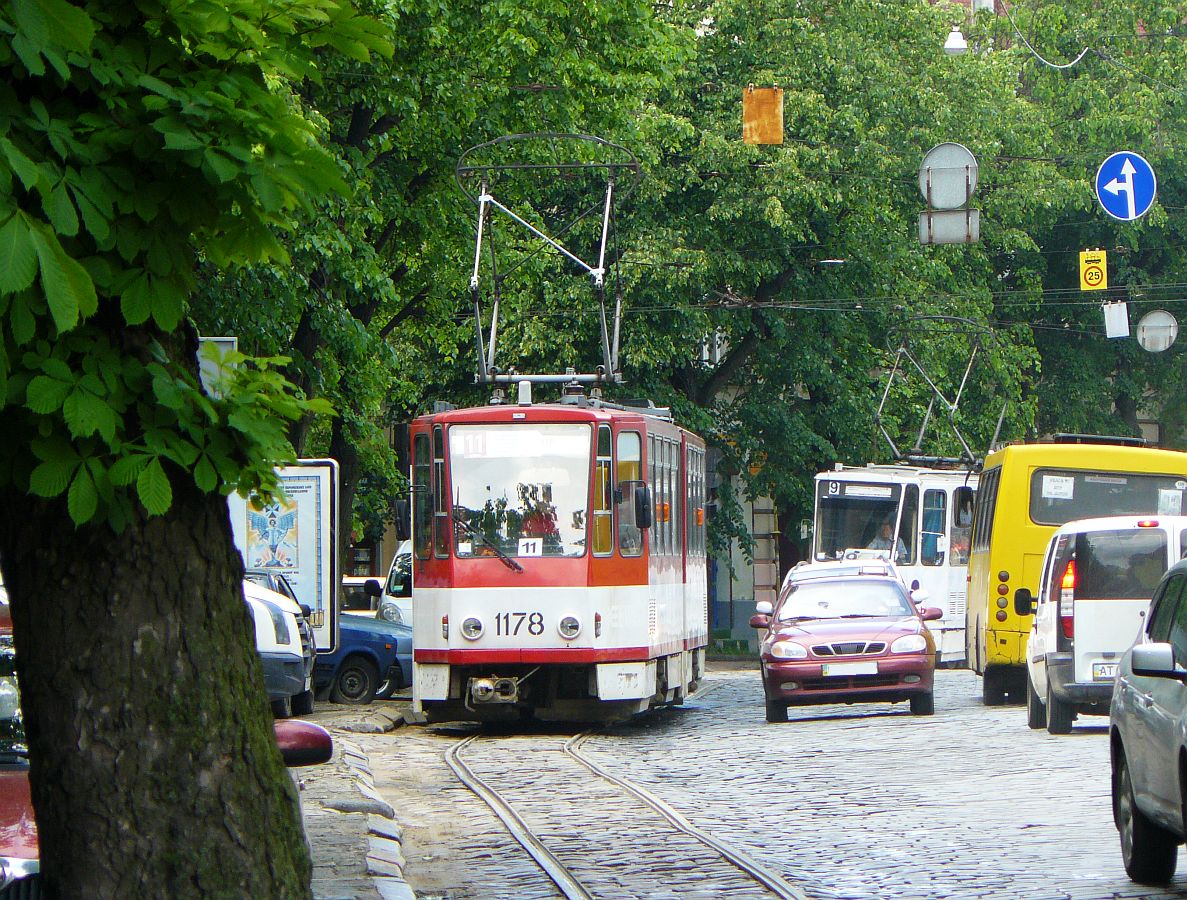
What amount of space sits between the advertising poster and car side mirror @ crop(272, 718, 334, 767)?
11039 millimetres

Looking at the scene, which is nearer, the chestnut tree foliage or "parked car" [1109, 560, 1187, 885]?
the chestnut tree foliage

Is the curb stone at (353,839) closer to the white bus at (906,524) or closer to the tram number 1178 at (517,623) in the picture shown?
the tram number 1178 at (517,623)

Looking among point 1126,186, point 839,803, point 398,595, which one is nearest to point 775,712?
point 839,803

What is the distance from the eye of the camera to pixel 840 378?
40.0 meters

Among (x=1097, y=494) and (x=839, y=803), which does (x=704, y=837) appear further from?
(x=1097, y=494)

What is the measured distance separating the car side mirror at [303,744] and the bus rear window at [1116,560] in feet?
40.9

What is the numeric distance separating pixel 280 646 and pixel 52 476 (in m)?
14.7

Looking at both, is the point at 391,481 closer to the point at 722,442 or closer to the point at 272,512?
the point at 722,442

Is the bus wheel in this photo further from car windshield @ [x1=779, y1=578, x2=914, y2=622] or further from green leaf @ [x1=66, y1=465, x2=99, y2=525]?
green leaf @ [x1=66, y1=465, x2=99, y2=525]

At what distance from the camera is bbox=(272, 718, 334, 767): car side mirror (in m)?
7.31

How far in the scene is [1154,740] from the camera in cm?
915

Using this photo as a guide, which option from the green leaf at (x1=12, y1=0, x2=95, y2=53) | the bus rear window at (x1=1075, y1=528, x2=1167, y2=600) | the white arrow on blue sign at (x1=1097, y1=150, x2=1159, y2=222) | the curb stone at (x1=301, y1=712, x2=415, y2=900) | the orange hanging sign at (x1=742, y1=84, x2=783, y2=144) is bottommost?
the curb stone at (x1=301, y1=712, x2=415, y2=900)

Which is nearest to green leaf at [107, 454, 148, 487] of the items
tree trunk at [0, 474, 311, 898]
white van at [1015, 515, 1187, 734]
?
tree trunk at [0, 474, 311, 898]

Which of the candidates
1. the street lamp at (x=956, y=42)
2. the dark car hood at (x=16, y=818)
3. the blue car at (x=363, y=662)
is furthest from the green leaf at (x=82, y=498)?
the street lamp at (x=956, y=42)
